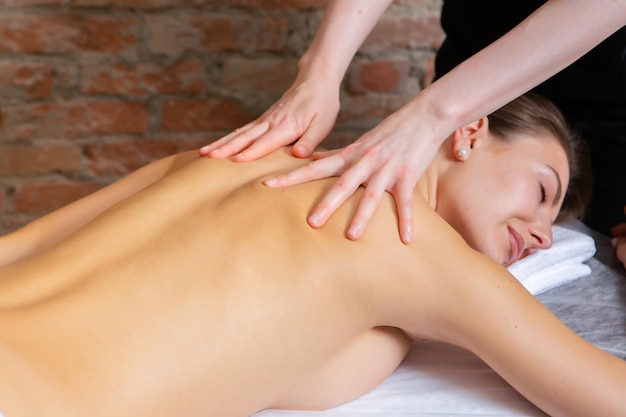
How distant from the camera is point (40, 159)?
2477 mm

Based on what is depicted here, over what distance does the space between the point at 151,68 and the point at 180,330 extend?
1466 mm

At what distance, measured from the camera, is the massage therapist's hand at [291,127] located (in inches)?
60.6

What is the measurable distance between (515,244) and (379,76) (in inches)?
47.4

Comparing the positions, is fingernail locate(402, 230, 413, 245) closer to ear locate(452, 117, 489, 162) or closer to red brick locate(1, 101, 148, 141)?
ear locate(452, 117, 489, 162)

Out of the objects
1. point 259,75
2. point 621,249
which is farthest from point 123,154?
point 621,249

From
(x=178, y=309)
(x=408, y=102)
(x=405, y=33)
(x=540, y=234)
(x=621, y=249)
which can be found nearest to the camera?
(x=178, y=309)

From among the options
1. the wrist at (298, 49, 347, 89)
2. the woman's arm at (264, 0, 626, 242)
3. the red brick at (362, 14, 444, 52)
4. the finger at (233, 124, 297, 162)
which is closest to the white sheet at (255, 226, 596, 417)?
the woman's arm at (264, 0, 626, 242)

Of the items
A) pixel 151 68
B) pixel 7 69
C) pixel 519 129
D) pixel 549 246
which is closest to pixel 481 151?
pixel 519 129

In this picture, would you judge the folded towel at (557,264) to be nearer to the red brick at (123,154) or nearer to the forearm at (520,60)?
the forearm at (520,60)

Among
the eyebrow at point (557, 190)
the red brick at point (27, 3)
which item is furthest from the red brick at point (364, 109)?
the eyebrow at point (557, 190)

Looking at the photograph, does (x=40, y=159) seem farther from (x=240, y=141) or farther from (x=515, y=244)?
(x=515, y=244)

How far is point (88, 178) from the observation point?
2.54 m

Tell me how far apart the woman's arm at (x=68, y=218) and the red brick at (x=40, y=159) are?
94 cm

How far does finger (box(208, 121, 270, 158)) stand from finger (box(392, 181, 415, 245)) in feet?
1.00
